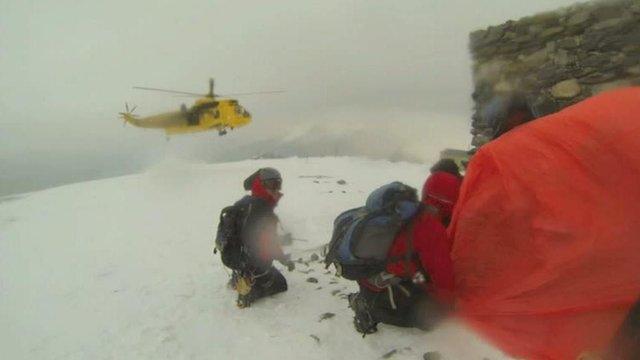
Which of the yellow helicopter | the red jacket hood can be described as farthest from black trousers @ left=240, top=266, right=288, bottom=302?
the yellow helicopter

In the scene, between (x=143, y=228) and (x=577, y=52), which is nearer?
(x=577, y=52)

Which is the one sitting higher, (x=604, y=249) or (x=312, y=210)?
(x=604, y=249)

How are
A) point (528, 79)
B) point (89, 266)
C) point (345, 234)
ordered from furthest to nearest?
point (89, 266), point (528, 79), point (345, 234)

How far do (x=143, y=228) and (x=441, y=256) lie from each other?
30.9 ft

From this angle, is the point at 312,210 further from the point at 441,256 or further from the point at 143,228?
the point at 441,256

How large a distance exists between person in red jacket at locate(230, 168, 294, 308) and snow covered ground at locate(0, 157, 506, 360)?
235 millimetres

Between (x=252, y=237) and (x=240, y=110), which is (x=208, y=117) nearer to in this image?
(x=240, y=110)

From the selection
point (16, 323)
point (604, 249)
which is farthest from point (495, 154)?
point (16, 323)

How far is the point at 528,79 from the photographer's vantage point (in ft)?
25.2

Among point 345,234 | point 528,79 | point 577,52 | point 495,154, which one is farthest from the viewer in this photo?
point 528,79

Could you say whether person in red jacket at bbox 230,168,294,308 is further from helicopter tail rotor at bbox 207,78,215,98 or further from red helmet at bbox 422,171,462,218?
helicopter tail rotor at bbox 207,78,215,98

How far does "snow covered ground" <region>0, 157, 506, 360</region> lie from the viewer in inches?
210

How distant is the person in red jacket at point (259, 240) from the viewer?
658cm

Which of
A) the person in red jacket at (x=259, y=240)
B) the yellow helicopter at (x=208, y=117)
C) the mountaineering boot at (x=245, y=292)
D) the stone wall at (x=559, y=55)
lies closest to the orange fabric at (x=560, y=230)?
the stone wall at (x=559, y=55)
